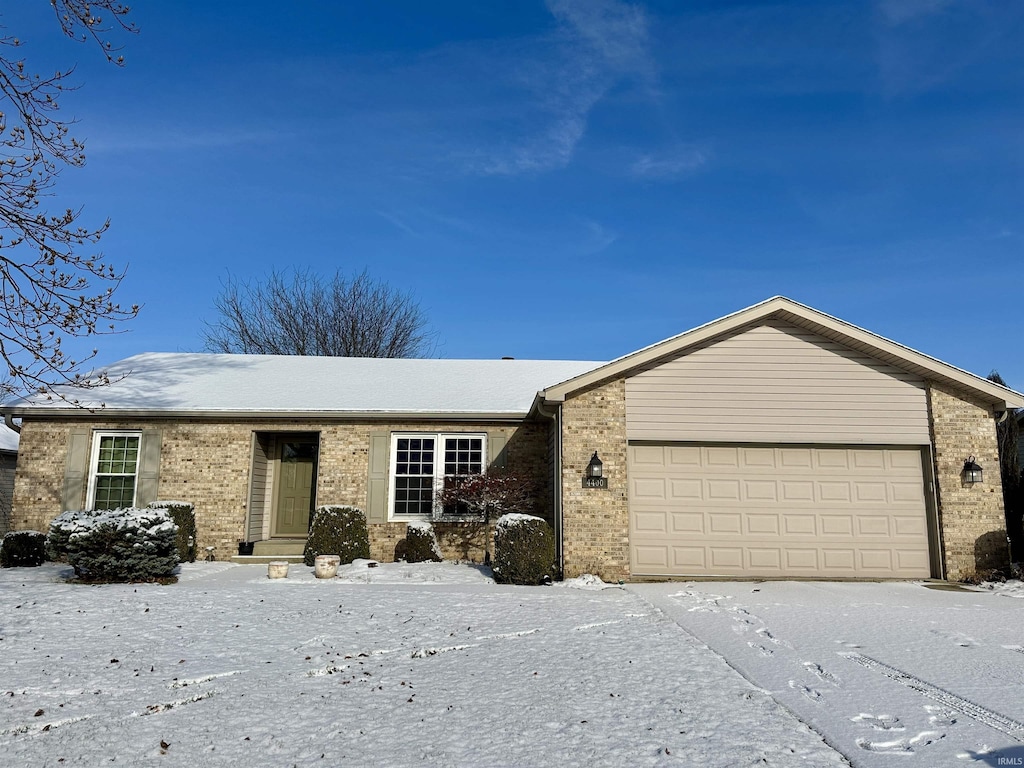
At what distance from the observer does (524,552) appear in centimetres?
1017

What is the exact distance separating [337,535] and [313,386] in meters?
3.93

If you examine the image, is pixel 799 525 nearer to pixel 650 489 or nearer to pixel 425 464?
pixel 650 489

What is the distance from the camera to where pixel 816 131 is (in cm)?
1279

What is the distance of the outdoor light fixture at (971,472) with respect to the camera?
10851mm

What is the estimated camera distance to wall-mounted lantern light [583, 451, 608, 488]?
1066 centimetres

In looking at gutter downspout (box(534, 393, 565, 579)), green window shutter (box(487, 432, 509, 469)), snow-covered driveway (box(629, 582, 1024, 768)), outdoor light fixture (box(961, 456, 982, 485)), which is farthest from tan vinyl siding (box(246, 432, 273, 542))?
outdoor light fixture (box(961, 456, 982, 485))

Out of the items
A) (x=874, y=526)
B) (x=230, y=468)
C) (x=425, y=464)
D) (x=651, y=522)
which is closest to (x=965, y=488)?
(x=874, y=526)

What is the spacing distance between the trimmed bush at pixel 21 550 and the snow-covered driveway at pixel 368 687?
3.12 meters

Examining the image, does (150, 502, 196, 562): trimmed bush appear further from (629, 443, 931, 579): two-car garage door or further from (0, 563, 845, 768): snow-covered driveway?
(629, 443, 931, 579): two-car garage door

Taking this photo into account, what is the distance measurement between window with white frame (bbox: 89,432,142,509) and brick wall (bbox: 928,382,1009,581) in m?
14.5

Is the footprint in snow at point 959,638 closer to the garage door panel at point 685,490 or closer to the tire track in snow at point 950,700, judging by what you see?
the tire track in snow at point 950,700

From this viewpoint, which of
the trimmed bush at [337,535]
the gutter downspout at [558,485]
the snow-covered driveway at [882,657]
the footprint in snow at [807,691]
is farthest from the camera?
the trimmed bush at [337,535]

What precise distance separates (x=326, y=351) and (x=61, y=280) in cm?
2500

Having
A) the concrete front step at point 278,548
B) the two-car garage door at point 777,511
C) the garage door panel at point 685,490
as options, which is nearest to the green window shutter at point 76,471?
the concrete front step at point 278,548
